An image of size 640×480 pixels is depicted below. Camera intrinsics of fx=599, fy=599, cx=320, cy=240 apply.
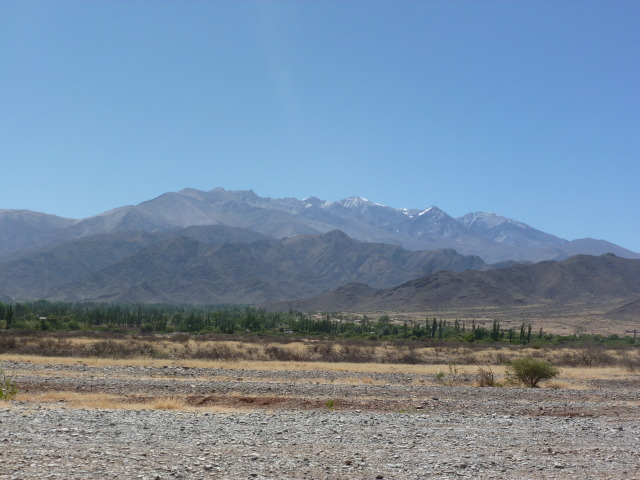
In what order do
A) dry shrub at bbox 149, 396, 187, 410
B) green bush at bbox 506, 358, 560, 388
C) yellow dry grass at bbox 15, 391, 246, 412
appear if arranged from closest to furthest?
yellow dry grass at bbox 15, 391, 246, 412, dry shrub at bbox 149, 396, 187, 410, green bush at bbox 506, 358, 560, 388

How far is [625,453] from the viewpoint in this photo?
517 inches

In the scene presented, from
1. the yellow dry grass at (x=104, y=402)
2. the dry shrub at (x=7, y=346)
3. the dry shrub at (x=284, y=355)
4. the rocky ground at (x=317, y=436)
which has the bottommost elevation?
the dry shrub at (x=7, y=346)

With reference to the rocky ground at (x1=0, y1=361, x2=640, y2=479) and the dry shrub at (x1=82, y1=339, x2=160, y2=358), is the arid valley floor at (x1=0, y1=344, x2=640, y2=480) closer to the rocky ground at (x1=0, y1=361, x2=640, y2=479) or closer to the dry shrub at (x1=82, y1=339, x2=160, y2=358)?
the rocky ground at (x1=0, y1=361, x2=640, y2=479)

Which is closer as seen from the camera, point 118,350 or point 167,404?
point 167,404

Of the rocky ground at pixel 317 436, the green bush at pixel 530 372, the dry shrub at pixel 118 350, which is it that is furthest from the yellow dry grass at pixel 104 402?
the dry shrub at pixel 118 350

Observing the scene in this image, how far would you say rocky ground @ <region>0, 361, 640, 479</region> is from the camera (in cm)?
1098

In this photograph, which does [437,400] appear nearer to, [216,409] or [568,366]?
[216,409]

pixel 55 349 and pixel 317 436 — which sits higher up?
pixel 317 436

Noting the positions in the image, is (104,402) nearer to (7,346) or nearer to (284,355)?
(284,355)

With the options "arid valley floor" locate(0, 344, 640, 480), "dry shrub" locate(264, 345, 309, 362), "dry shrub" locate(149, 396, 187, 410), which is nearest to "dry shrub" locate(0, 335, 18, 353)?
"arid valley floor" locate(0, 344, 640, 480)

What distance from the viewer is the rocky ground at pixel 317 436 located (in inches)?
432

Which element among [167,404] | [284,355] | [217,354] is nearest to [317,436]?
[167,404]

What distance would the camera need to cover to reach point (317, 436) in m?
14.1

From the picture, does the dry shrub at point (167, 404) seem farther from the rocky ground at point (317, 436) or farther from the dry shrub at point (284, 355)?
the dry shrub at point (284, 355)
